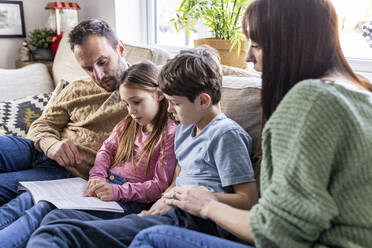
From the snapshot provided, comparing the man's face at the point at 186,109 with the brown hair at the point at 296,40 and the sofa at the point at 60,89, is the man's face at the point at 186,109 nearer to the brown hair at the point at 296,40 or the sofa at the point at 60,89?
the sofa at the point at 60,89

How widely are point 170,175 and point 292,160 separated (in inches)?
29.2

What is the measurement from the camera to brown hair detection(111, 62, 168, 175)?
1.35m

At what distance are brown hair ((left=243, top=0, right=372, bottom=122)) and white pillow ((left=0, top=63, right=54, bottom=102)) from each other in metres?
1.92

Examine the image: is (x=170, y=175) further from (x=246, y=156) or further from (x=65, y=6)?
(x=65, y=6)

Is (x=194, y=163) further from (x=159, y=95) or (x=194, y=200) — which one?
(x=159, y=95)

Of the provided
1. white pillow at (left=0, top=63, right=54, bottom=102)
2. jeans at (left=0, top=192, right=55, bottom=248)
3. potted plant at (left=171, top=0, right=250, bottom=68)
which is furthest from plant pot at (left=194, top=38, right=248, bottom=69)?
white pillow at (left=0, top=63, right=54, bottom=102)

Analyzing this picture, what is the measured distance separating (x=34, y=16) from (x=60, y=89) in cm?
147

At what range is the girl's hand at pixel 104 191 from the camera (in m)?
1.27

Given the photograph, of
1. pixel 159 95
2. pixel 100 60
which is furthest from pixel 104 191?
pixel 100 60

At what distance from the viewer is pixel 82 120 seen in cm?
168

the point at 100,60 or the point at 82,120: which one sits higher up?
the point at 100,60

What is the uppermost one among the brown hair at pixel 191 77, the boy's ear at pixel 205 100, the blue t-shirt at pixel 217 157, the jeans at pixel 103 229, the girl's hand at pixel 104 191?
the brown hair at pixel 191 77

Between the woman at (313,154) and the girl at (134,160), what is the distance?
541 millimetres

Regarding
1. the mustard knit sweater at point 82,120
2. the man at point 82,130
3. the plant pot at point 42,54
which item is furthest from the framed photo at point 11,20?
the man at point 82,130
